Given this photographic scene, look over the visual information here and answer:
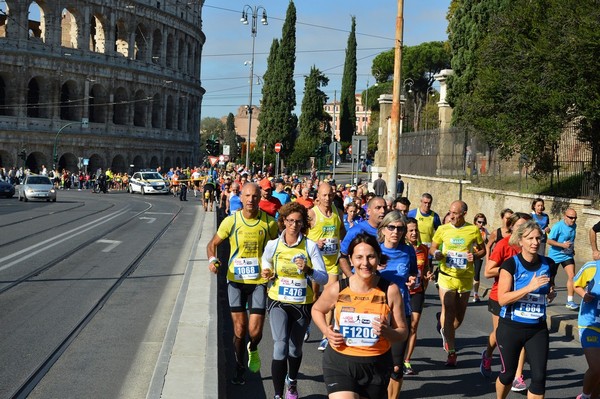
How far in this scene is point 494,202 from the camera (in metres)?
23.6

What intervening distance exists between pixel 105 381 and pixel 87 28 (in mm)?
63900

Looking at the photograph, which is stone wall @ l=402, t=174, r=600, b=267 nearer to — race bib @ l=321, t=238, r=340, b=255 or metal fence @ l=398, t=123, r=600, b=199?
metal fence @ l=398, t=123, r=600, b=199

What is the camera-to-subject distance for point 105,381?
7312mm

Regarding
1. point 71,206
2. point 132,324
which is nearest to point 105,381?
point 132,324

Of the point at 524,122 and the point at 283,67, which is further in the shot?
the point at 283,67

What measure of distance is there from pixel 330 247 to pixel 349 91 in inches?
3410

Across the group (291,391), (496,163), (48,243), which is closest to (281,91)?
(496,163)

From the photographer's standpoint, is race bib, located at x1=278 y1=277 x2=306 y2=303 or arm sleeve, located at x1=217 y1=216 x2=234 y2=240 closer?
race bib, located at x1=278 y1=277 x2=306 y2=303

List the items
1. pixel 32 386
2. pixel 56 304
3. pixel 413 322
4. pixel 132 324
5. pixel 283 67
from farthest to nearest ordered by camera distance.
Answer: pixel 283 67 → pixel 56 304 → pixel 132 324 → pixel 413 322 → pixel 32 386

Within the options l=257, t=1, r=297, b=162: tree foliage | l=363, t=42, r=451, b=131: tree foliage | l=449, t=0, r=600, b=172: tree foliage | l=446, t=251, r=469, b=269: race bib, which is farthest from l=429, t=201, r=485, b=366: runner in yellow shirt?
l=363, t=42, r=451, b=131: tree foliage

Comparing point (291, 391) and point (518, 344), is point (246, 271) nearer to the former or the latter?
point (291, 391)

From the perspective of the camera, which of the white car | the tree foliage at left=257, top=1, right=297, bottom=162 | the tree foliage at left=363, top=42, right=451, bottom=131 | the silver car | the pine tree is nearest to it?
the silver car

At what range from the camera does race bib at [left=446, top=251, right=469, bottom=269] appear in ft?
29.6

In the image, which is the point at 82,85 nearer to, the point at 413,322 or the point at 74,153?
the point at 74,153
